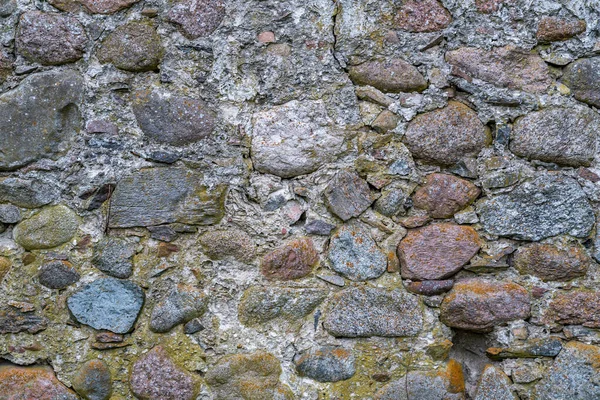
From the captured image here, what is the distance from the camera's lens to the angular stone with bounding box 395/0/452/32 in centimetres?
192

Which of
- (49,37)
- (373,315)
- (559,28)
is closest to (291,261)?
(373,315)

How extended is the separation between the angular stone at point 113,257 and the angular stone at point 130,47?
61 cm

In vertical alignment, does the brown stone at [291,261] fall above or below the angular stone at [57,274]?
above

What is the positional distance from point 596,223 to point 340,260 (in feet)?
2.95

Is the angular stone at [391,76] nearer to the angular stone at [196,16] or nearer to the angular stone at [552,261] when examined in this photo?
the angular stone at [196,16]

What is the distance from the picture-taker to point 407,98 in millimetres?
1938

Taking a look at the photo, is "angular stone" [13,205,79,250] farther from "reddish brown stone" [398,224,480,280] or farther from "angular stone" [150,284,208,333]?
"reddish brown stone" [398,224,480,280]

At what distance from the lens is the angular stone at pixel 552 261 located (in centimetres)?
190

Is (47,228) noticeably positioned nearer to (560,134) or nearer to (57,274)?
(57,274)

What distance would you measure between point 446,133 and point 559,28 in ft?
1.73

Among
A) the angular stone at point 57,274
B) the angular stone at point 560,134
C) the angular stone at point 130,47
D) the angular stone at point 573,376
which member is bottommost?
the angular stone at point 573,376

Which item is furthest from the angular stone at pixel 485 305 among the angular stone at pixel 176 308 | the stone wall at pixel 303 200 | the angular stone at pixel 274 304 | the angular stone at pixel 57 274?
the angular stone at pixel 57 274

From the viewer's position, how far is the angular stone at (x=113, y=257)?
188 centimetres

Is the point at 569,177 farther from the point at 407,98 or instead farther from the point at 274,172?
the point at 274,172
